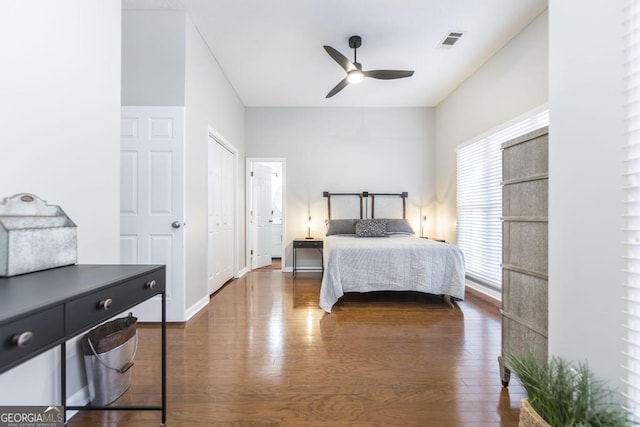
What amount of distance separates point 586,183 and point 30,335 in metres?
1.93

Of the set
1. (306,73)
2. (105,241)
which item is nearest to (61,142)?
(105,241)

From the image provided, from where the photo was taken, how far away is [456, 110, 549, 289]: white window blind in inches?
134

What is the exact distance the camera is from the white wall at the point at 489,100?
2752 millimetres

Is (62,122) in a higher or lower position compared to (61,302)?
higher

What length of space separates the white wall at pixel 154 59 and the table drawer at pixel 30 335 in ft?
7.89

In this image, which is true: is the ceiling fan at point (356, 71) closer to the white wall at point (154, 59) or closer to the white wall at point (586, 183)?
the white wall at point (154, 59)

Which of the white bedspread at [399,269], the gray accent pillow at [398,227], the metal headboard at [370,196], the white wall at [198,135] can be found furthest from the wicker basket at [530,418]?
the metal headboard at [370,196]

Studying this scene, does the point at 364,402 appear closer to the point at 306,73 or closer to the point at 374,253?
the point at 374,253

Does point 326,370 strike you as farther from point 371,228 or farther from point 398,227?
point 398,227

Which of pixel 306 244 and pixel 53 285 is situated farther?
pixel 306 244

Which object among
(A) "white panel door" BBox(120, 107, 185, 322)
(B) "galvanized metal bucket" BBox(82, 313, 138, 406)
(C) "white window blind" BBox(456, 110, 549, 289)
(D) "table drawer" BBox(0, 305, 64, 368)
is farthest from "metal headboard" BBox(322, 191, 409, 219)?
(D) "table drawer" BBox(0, 305, 64, 368)

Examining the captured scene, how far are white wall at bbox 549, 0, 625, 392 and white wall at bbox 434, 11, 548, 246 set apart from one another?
1.90 meters

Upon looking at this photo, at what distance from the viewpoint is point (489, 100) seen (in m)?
3.53

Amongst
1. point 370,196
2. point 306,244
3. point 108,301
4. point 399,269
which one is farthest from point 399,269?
point 108,301
